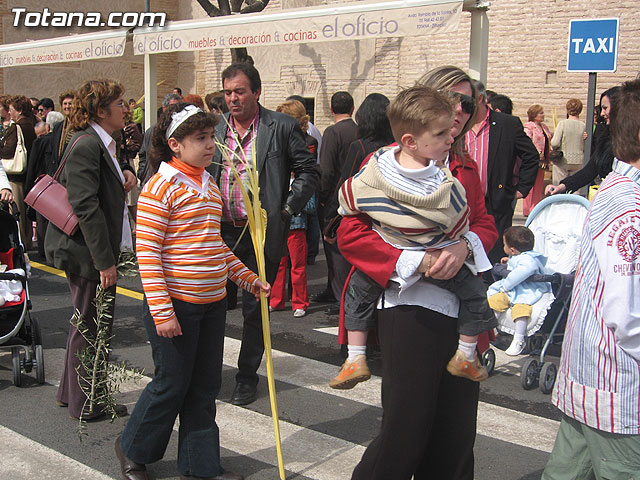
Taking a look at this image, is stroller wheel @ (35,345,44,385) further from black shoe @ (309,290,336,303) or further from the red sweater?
black shoe @ (309,290,336,303)

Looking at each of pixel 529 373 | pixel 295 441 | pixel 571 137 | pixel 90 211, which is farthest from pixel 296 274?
pixel 571 137

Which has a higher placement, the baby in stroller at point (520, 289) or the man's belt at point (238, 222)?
the man's belt at point (238, 222)

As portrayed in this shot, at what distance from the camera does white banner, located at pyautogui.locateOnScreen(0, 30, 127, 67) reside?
12.8 metres

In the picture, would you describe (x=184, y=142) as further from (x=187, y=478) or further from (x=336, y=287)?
(x=336, y=287)

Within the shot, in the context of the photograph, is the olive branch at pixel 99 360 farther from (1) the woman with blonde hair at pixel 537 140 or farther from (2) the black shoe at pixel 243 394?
(1) the woman with blonde hair at pixel 537 140

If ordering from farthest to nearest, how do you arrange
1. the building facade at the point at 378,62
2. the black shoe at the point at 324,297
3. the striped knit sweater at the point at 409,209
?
the building facade at the point at 378,62 < the black shoe at the point at 324,297 < the striped knit sweater at the point at 409,209

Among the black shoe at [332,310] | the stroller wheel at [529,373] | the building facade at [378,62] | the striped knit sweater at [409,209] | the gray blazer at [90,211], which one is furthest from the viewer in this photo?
the building facade at [378,62]

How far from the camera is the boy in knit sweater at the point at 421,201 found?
109 inches

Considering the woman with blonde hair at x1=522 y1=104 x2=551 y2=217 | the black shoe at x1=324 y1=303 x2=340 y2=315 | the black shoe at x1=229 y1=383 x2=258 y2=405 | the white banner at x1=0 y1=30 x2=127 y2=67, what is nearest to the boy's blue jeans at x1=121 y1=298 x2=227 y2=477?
the black shoe at x1=229 y1=383 x2=258 y2=405

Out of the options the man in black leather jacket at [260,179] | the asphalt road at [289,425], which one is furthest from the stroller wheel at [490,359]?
the man in black leather jacket at [260,179]

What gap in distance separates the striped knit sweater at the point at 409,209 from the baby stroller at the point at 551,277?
288 cm

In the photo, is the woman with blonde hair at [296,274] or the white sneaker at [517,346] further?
the woman with blonde hair at [296,274]

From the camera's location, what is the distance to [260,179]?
5242mm

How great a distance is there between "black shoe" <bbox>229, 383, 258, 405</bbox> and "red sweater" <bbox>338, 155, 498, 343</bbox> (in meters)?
2.11
